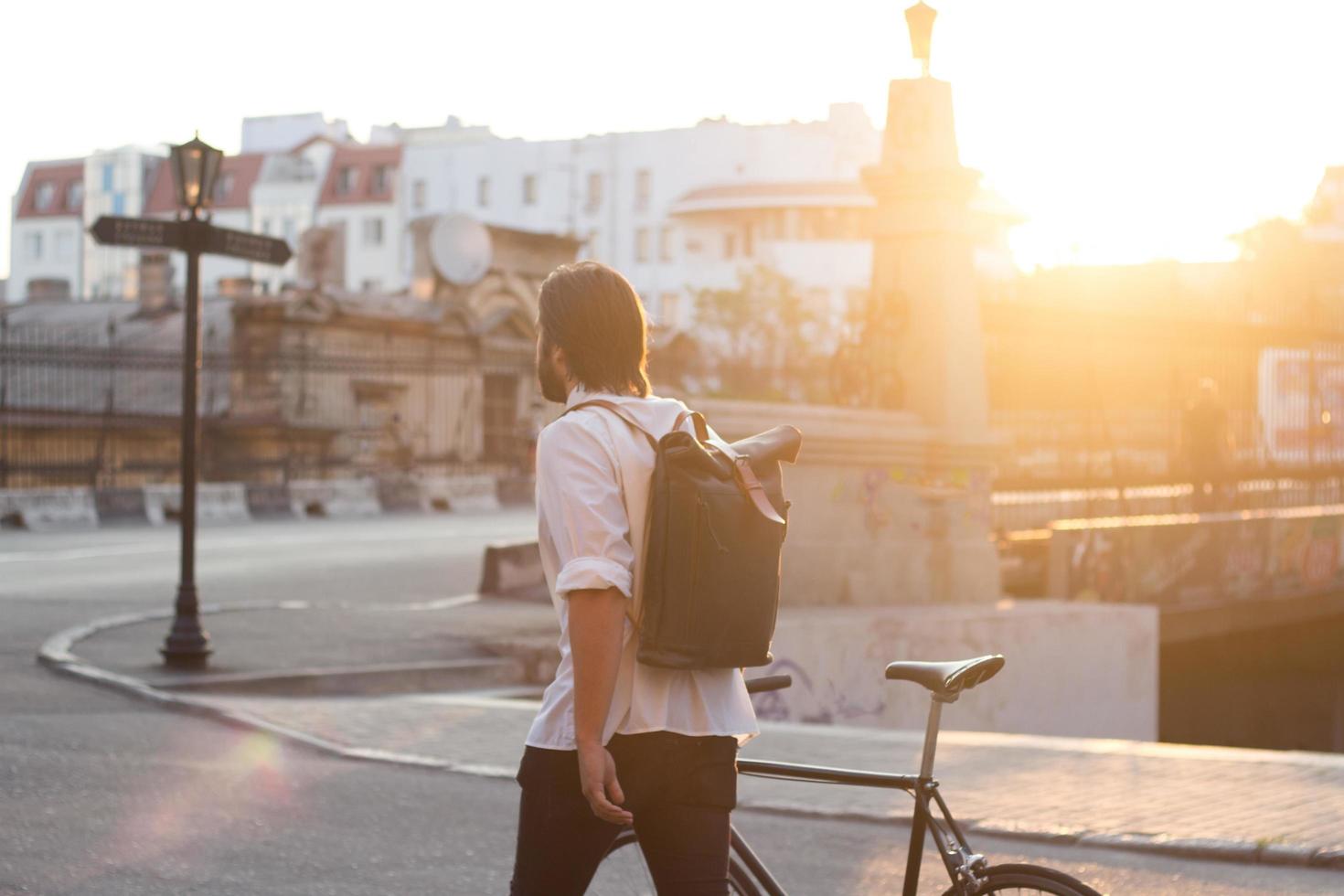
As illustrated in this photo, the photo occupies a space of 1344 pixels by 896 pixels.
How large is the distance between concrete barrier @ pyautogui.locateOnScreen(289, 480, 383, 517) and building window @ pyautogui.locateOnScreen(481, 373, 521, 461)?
562 inches

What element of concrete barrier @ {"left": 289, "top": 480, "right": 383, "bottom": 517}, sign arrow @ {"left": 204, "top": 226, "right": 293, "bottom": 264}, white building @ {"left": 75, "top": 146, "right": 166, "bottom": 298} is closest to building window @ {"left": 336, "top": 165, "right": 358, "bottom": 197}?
white building @ {"left": 75, "top": 146, "right": 166, "bottom": 298}

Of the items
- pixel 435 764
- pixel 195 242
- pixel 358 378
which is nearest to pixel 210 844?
pixel 435 764

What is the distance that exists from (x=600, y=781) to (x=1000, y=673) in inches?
437

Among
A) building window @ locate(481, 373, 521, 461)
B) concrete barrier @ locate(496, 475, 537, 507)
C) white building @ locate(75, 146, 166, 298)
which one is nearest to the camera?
concrete barrier @ locate(496, 475, 537, 507)

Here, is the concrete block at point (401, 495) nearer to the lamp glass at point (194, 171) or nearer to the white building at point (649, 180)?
the lamp glass at point (194, 171)

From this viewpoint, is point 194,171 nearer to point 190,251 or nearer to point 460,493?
point 190,251

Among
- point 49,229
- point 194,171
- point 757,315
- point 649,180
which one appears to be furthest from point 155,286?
point 49,229

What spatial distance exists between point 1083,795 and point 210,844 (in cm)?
368

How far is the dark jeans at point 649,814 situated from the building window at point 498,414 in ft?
139

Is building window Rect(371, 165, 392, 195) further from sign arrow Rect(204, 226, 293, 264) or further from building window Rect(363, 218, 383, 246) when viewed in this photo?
sign arrow Rect(204, 226, 293, 264)

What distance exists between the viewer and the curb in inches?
272

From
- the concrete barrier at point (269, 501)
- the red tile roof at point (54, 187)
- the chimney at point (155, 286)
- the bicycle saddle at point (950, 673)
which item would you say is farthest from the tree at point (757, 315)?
the bicycle saddle at point (950, 673)

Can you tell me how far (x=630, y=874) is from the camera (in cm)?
379

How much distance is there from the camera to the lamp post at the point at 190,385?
11703 mm
